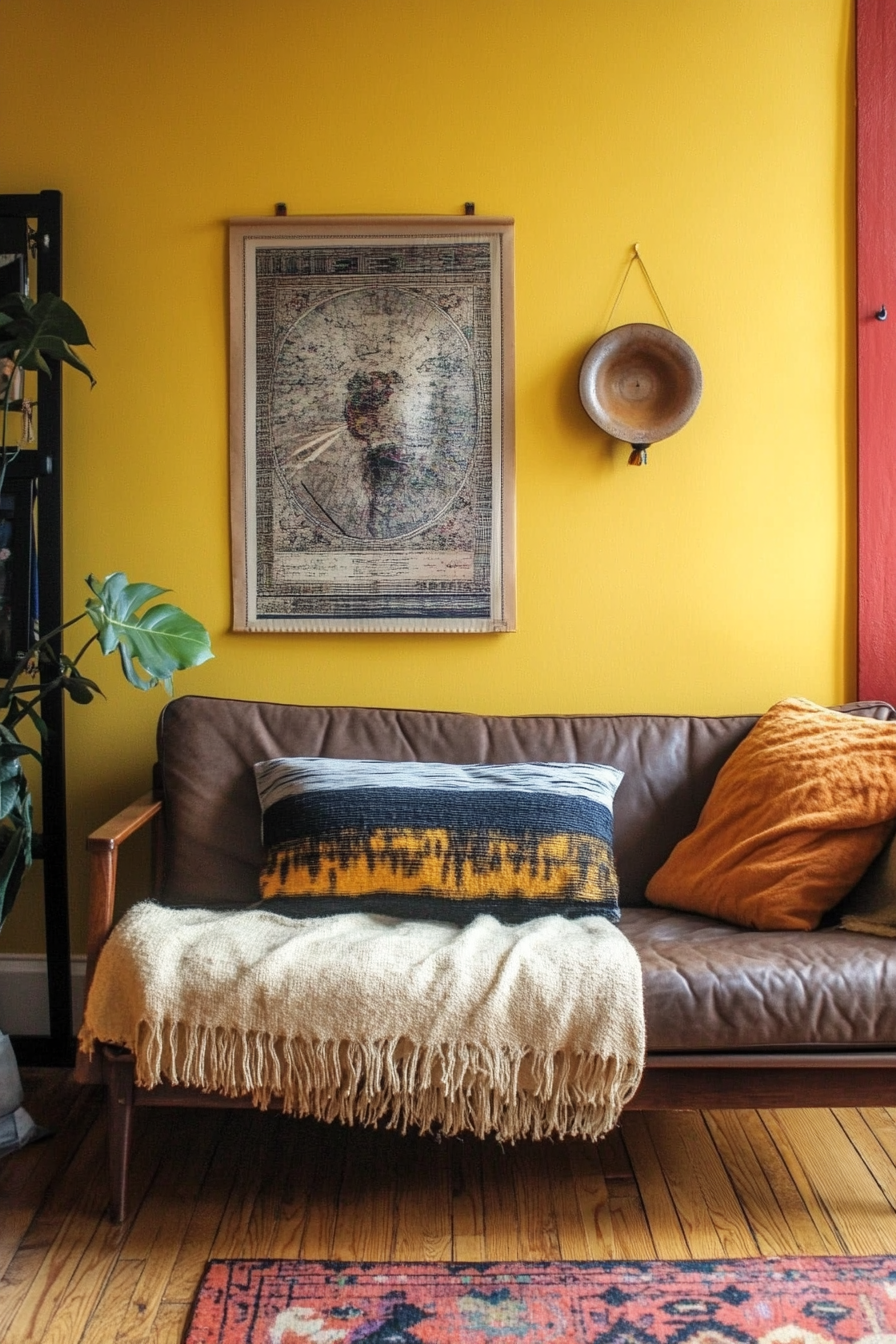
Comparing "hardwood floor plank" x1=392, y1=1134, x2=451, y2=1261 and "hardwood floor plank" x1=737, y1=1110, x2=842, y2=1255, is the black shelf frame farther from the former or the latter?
"hardwood floor plank" x1=737, y1=1110, x2=842, y2=1255

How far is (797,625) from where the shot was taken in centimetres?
267

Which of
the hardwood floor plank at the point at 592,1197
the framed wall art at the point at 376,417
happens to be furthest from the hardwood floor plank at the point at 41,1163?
the framed wall art at the point at 376,417

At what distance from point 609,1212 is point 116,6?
2.85 m

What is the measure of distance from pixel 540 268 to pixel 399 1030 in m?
1.80

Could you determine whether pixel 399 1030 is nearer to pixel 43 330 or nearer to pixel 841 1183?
pixel 841 1183

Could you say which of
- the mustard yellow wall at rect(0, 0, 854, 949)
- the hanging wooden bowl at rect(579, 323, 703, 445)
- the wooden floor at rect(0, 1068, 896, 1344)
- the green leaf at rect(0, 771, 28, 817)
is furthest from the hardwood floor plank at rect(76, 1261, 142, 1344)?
the hanging wooden bowl at rect(579, 323, 703, 445)

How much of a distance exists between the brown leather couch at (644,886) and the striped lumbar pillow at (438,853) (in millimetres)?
188

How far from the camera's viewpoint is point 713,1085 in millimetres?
1851

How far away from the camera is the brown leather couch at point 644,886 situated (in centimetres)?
184

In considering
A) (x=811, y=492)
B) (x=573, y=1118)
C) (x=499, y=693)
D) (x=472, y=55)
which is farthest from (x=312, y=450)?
(x=573, y=1118)

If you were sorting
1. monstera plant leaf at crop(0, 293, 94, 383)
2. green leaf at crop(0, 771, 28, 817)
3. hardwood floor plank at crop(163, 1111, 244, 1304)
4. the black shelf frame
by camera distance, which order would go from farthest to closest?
1. the black shelf frame
2. monstera plant leaf at crop(0, 293, 94, 383)
3. green leaf at crop(0, 771, 28, 817)
4. hardwood floor plank at crop(163, 1111, 244, 1304)

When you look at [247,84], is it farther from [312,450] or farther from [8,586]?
[8,586]

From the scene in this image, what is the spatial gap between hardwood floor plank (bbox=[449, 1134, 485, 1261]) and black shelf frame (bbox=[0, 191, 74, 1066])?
1.03m

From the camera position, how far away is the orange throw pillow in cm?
212
